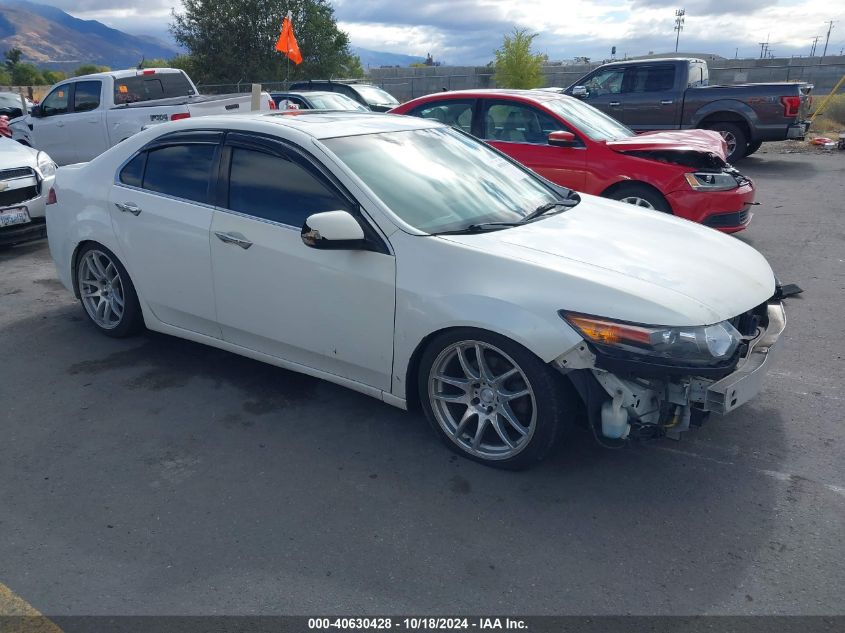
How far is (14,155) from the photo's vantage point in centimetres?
816

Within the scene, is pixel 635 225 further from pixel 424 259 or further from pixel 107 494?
pixel 107 494

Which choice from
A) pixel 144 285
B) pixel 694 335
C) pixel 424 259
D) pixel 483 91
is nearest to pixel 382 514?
pixel 424 259

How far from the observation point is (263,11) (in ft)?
109

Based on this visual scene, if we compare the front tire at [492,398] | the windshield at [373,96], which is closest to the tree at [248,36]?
the windshield at [373,96]

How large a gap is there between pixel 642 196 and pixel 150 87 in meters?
8.36

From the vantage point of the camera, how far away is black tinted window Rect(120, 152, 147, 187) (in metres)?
4.78

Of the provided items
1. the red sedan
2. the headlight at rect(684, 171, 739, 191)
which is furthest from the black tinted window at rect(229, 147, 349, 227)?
the headlight at rect(684, 171, 739, 191)

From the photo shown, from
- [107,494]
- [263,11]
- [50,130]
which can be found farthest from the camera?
[263,11]

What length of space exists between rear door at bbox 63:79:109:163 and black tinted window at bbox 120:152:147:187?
7227 millimetres

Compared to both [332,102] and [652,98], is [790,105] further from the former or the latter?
[332,102]

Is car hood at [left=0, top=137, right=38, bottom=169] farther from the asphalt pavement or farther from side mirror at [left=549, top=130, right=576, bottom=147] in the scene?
side mirror at [left=549, top=130, right=576, bottom=147]

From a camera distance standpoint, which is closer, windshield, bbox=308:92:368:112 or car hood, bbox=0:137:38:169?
car hood, bbox=0:137:38:169

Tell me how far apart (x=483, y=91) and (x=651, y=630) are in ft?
21.5

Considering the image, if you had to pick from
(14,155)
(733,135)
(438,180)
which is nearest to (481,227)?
(438,180)
